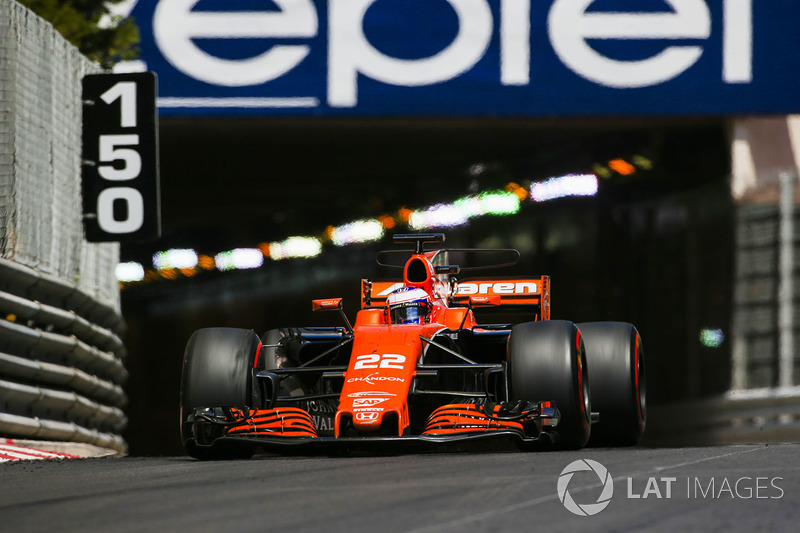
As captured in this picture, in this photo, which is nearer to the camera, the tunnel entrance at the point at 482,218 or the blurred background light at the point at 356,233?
the tunnel entrance at the point at 482,218

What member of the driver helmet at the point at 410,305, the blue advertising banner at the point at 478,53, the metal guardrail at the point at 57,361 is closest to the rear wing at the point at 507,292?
the driver helmet at the point at 410,305

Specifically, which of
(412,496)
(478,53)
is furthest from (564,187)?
(412,496)

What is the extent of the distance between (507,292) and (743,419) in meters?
4.53

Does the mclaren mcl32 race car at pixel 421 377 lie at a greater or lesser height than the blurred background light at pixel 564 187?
lesser

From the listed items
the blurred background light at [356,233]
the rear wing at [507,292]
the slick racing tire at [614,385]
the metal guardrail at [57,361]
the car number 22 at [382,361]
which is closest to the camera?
the car number 22 at [382,361]

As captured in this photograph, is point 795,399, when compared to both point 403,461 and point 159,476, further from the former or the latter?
point 159,476

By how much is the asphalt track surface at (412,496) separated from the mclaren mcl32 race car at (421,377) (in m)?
0.66

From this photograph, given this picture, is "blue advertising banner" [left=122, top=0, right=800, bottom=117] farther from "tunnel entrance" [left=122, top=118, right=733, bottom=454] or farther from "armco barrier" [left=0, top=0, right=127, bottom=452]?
"armco barrier" [left=0, top=0, right=127, bottom=452]

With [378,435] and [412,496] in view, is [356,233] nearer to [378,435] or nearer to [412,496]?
[378,435]

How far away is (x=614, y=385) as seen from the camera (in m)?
9.23

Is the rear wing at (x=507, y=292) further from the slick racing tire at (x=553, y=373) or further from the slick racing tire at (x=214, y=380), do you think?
the slick racing tire at (x=553, y=373)

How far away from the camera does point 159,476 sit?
6746 millimetres

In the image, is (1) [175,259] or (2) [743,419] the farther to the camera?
(1) [175,259]

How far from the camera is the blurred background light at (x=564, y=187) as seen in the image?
15.7m
